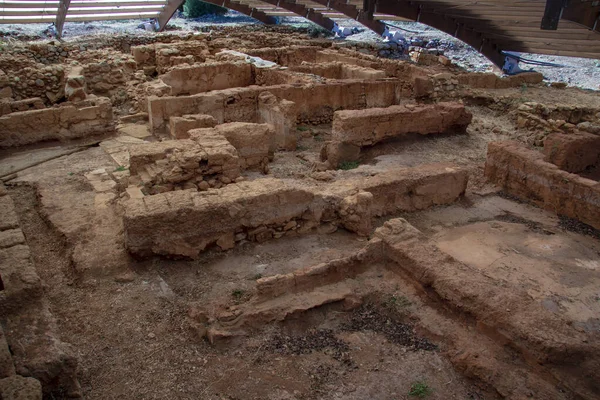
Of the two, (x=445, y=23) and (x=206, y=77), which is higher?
(x=445, y=23)

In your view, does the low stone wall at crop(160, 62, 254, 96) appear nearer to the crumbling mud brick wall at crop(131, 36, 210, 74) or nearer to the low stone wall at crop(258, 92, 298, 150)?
the crumbling mud brick wall at crop(131, 36, 210, 74)

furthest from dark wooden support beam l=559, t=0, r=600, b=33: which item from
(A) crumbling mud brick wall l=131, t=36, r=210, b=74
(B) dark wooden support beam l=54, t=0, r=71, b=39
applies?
(B) dark wooden support beam l=54, t=0, r=71, b=39

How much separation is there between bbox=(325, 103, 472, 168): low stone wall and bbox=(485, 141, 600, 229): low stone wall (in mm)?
1914

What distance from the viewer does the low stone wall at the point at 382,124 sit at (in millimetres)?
8992

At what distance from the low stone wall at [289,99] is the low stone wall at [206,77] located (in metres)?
2.05

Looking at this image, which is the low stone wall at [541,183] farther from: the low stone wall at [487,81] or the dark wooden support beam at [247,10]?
the dark wooden support beam at [247,10]

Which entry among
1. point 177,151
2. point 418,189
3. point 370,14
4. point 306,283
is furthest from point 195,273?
point 370,14

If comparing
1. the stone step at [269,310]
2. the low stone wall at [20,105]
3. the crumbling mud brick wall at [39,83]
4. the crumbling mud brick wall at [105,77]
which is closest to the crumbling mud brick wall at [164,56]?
the crumbling mud brick wall at [105,77]

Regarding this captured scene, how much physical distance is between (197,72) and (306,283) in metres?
8.90

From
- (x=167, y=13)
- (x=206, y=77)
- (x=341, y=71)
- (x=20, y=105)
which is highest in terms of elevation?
(x=167, y=13)

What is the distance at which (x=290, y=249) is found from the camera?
597 cm

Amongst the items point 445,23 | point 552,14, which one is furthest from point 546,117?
point 445,23

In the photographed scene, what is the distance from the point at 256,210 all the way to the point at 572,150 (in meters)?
6.12

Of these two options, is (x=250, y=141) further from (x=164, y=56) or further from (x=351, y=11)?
(x=351, y=11)
